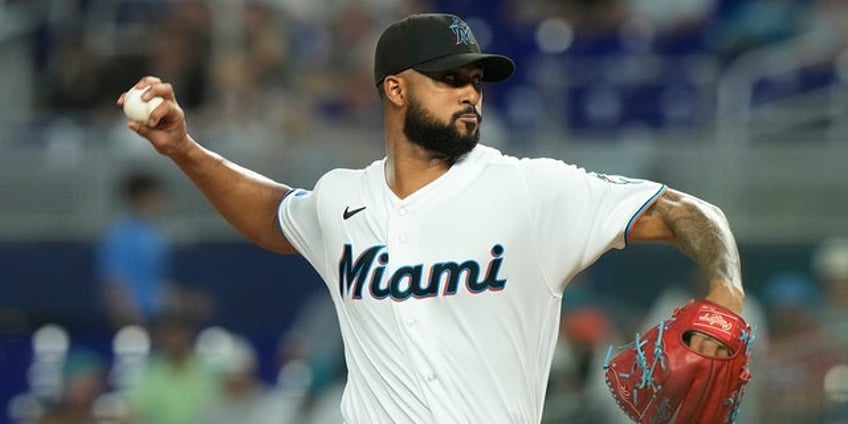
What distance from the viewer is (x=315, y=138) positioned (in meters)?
10.7

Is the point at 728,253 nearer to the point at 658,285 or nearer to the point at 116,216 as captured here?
the point at 658,285

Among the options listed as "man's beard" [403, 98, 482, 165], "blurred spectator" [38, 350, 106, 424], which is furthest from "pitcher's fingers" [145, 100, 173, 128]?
"blurred spectator" [38, 350, 106, 424]

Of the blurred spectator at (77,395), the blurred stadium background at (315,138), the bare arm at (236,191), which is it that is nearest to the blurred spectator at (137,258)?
the blurred stadium background at (315,138)

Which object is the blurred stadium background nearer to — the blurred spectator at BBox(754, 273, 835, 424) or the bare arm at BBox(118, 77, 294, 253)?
the blurred spectator at BBox(754, 273, 835, 424)

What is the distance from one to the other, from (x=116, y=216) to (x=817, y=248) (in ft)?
14.2

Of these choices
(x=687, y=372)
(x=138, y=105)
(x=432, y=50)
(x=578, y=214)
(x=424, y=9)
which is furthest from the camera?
(x=424, y=9)

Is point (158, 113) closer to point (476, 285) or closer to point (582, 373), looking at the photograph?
point (476, 285)

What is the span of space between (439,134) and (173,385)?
4911mm

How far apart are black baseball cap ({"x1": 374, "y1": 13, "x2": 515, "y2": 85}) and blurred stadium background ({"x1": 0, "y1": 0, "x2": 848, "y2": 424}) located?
402cm

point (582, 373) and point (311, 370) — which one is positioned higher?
point (582, 373)

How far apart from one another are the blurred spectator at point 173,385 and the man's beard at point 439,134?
4692 mm

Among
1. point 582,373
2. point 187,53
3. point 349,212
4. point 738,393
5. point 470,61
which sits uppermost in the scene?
point 470,61

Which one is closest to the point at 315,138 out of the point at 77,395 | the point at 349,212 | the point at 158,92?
the point at 77,395

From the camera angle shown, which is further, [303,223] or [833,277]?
[833,277]
